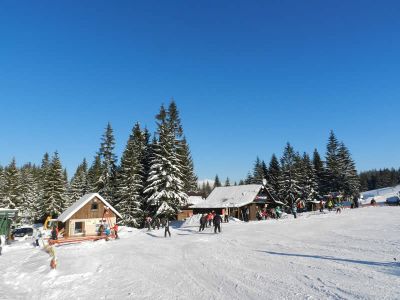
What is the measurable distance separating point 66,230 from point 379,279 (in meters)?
34.5

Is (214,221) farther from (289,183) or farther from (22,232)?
(289,183)

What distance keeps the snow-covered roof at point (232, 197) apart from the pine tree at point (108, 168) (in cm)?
1372

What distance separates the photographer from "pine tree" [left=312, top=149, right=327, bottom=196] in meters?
65.4

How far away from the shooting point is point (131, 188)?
142 feet

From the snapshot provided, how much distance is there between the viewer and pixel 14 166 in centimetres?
5559

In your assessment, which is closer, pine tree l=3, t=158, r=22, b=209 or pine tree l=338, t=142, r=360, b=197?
pine tree l=3, t=158, r=22, b=209

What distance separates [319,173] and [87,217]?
4985 centimetres

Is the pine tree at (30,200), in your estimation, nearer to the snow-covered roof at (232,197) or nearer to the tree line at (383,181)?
the snow-covered roof at (232,197)

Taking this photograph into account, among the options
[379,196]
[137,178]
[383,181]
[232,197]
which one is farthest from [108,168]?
[383,181]

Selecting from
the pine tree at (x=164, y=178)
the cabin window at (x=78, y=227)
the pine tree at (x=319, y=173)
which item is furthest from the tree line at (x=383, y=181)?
the cabin window at (x=78, y=227)

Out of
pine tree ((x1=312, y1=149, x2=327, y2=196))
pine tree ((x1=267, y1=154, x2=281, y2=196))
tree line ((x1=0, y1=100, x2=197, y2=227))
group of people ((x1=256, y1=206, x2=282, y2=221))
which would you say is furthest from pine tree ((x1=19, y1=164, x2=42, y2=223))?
pine tree ((x1=312, y1=149, x2=327, y2=196))

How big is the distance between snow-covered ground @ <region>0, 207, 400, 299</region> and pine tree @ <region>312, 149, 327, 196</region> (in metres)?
48.4

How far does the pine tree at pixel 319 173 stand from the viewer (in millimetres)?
65375

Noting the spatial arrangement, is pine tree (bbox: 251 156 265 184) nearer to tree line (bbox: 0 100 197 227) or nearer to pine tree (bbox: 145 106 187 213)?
tree line (bbox: 0 100 197 227)
